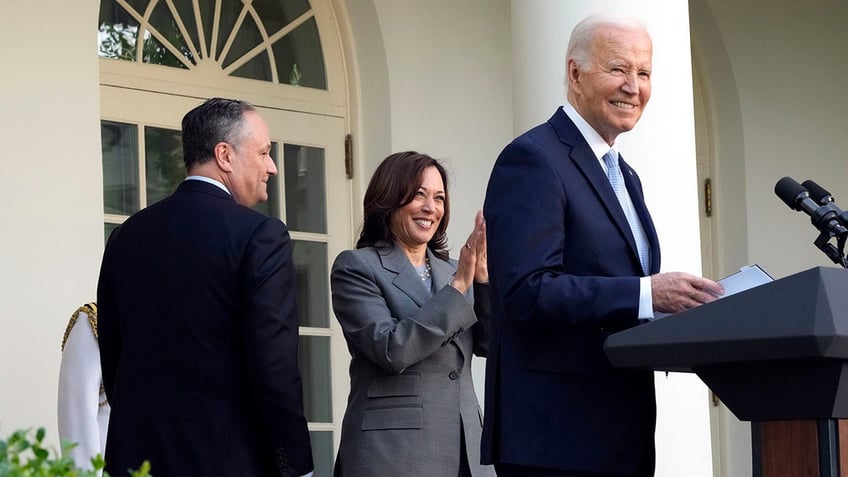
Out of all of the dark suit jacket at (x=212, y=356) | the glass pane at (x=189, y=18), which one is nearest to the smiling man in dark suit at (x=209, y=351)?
the dark suit jacket at (x=212, y=356)

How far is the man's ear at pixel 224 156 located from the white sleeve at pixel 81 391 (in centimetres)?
79

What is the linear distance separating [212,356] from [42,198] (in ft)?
6.44

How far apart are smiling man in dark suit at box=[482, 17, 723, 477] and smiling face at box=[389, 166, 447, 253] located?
1.40 meters

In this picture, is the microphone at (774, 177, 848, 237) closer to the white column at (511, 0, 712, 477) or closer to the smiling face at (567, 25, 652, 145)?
the smiling face at (567, 25, 652, 145)

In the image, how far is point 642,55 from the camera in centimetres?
346

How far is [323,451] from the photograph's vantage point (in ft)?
22.5

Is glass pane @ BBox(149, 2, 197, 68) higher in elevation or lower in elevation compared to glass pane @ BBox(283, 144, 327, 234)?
higher

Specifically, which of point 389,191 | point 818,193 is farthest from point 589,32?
point 389,191

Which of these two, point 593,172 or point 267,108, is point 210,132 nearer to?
point 593,172

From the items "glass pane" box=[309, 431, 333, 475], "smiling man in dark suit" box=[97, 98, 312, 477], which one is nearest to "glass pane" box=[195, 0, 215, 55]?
"glass pane" box=[309, 431, 333, 475]

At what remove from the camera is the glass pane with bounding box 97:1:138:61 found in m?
6.36

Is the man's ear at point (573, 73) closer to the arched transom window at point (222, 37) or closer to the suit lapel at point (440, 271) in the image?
the suit lapel at point (440, 271)

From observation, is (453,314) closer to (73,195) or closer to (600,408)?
(600,408)

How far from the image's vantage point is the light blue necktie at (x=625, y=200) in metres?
3.49
